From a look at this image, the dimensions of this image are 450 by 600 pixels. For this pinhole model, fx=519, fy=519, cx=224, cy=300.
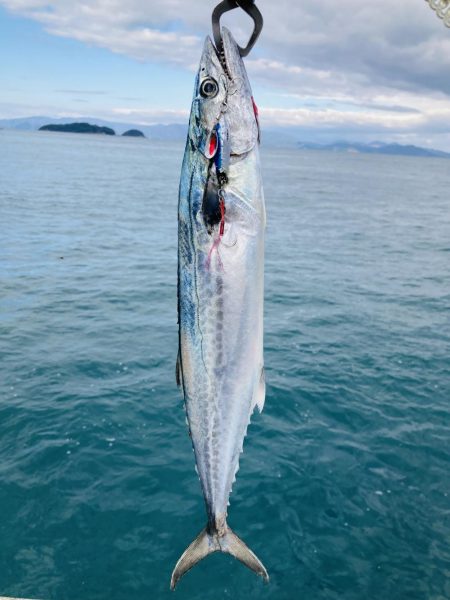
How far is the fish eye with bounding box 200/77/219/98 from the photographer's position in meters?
3.66

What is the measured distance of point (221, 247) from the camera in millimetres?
3689

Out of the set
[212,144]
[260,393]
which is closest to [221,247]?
[212,144]

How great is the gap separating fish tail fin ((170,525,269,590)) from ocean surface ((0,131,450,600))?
209 inches

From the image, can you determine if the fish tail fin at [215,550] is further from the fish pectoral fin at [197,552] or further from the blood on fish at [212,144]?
the blood on fish at [212,144]

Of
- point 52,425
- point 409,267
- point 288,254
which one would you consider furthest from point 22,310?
point 409,267

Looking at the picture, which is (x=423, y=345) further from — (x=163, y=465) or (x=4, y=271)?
(x=4, y=271)

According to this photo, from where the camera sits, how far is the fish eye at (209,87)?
366 centimetres

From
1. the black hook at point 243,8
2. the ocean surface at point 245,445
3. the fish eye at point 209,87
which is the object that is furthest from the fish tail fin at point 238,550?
the ocean surface at point 245,445

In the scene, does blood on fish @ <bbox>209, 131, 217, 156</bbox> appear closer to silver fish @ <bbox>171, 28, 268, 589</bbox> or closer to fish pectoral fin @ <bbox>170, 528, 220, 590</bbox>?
silver fish @ <bbox>171, 28, 268, 589</bbox>

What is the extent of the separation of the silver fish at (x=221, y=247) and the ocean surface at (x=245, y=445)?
6.95m

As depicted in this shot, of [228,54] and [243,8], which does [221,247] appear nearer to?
[228,54]

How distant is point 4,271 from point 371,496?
73.6 ft

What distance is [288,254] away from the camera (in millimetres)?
A: 35156

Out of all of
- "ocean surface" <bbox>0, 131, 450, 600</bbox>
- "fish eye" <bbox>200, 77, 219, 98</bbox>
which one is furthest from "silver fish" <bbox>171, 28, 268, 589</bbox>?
"ocean surface" <bbox>0, 131, 450, 600</bbox>
